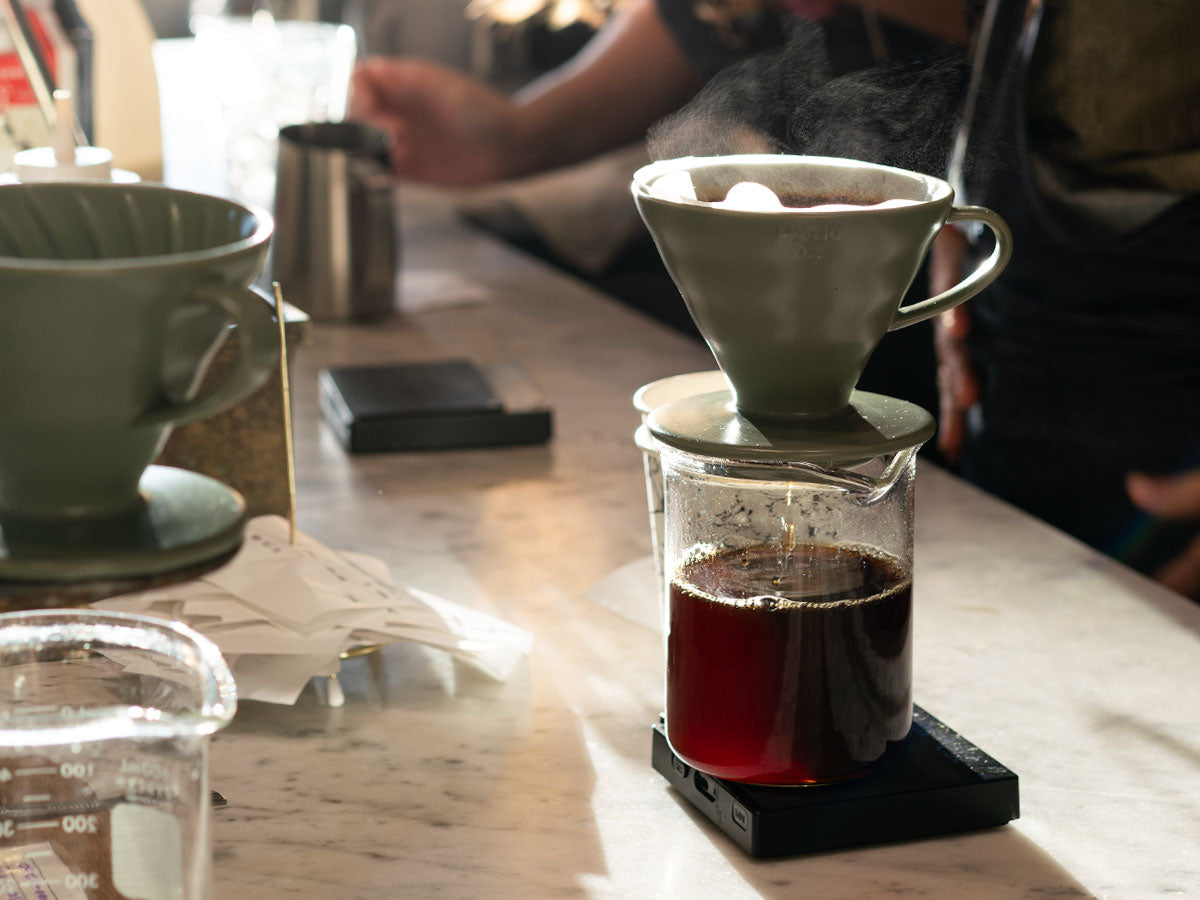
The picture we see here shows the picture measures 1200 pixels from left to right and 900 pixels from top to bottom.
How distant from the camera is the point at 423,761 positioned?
0.91 meters

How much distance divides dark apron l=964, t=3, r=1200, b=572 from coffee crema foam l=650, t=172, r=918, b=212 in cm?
81

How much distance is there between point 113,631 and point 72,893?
0.14 metres

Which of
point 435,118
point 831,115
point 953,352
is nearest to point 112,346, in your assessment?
point 831,115

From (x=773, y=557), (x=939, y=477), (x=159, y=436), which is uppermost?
(x=159, y=436)

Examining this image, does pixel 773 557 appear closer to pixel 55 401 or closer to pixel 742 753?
pixel 742 753

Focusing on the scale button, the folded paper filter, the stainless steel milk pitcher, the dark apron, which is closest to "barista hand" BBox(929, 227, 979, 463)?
the dark apron

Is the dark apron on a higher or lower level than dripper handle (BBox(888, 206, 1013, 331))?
lower

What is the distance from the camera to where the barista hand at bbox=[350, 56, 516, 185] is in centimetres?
244

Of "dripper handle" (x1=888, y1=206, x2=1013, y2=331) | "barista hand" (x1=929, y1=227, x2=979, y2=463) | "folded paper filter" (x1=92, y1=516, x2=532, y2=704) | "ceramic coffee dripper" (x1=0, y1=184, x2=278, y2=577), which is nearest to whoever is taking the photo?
"ceramic coffee dripper" (x1=0, y1=184, x2=278, y2=577)

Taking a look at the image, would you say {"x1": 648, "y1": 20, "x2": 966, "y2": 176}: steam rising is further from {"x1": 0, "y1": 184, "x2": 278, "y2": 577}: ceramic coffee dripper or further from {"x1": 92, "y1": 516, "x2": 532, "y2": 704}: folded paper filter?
{"x1": 0, "y1": 184, "x2": 278, "y2": 577}: ceramic coffee dripper

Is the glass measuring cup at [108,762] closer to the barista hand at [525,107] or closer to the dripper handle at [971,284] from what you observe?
the dripper handle at [971,284]

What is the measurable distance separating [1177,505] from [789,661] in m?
0.89

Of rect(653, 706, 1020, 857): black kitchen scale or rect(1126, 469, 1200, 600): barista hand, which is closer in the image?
rect(653, 706, 1020, 857): black kitchen scale

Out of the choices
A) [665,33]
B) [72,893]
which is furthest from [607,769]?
[665,33]
